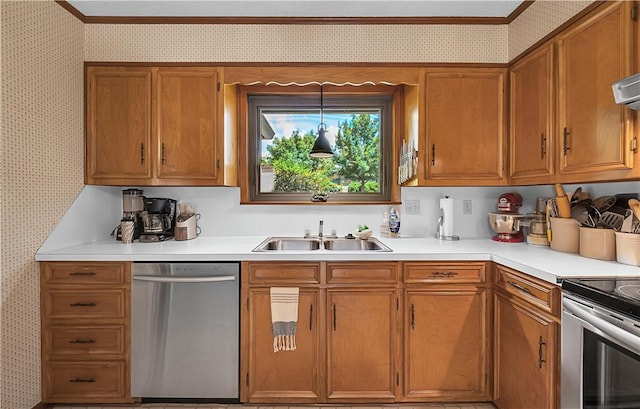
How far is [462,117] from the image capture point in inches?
95.4

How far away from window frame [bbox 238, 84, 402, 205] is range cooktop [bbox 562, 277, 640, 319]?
4.99 ft

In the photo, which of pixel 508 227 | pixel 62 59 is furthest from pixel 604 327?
pixel 62 59

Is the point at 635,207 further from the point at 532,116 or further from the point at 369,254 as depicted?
the point at 369,254

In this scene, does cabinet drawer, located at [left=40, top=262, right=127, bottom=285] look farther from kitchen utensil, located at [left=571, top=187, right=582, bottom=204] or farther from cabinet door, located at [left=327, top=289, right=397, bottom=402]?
kitchen utensil, located at [left=571, top=187, right=582, bottom=204]

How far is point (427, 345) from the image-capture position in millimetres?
2104

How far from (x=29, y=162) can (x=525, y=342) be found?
109 inches

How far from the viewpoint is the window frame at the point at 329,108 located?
2.82 m

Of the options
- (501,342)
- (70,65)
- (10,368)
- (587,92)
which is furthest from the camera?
(70,65)

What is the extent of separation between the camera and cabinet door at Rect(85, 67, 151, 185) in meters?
2.41

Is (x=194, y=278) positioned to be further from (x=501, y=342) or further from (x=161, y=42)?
(x=501, y=342)

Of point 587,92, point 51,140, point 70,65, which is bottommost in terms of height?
point 51,140

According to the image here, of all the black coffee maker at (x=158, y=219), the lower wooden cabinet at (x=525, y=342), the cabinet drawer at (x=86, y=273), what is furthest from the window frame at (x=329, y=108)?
the lower wooden cabinet at (x=525, y=342)

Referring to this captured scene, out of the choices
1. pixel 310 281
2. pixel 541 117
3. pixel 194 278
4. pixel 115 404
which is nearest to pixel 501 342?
pixel 310 281

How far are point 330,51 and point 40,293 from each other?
2.30m
